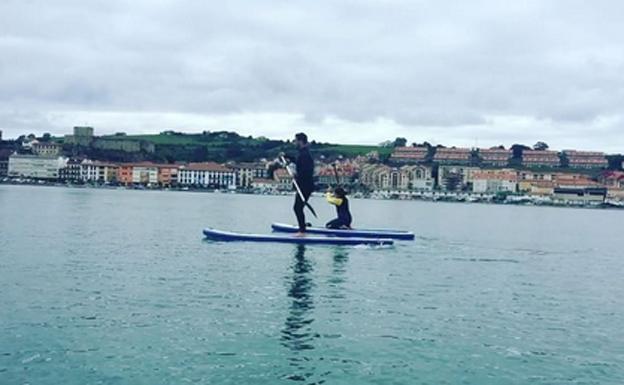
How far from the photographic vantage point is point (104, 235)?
4388 centimetres

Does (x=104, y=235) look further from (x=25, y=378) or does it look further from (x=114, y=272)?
(x=25, y=378)

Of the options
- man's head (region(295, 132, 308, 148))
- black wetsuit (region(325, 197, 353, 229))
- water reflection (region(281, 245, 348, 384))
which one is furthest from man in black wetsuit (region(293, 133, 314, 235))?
water reflection (region(281, 245, 348, 384))

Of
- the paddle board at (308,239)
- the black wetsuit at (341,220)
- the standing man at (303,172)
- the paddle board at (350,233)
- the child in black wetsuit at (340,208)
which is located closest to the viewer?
the paddle board at (308,239)

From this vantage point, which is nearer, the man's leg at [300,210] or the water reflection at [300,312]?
the water reflection at [300,312]

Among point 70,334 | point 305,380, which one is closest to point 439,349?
point 305,380

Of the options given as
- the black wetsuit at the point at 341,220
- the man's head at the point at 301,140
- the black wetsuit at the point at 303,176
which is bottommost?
the black wetsuit at the point at 341,220

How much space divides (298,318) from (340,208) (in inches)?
959

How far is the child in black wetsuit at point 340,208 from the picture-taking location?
137 feet

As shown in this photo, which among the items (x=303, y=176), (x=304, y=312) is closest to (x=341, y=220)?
(x=303, y=176)

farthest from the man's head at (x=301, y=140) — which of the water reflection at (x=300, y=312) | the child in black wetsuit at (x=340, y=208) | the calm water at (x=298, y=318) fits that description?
the water reflection at (x=300, y=312)

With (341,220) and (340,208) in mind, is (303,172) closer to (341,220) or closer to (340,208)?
(340,208)

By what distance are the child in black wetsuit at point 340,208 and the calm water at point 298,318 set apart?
21.5ft

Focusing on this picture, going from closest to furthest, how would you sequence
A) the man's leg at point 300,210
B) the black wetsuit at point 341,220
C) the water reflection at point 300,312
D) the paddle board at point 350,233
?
the water reflection at point 300,312 < the man's leg at point 300,210 < the paddle board at point 350,233 < the black wetsuit at point 341,220

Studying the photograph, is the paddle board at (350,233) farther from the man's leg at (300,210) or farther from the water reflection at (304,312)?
the water reflection at (304,312)
